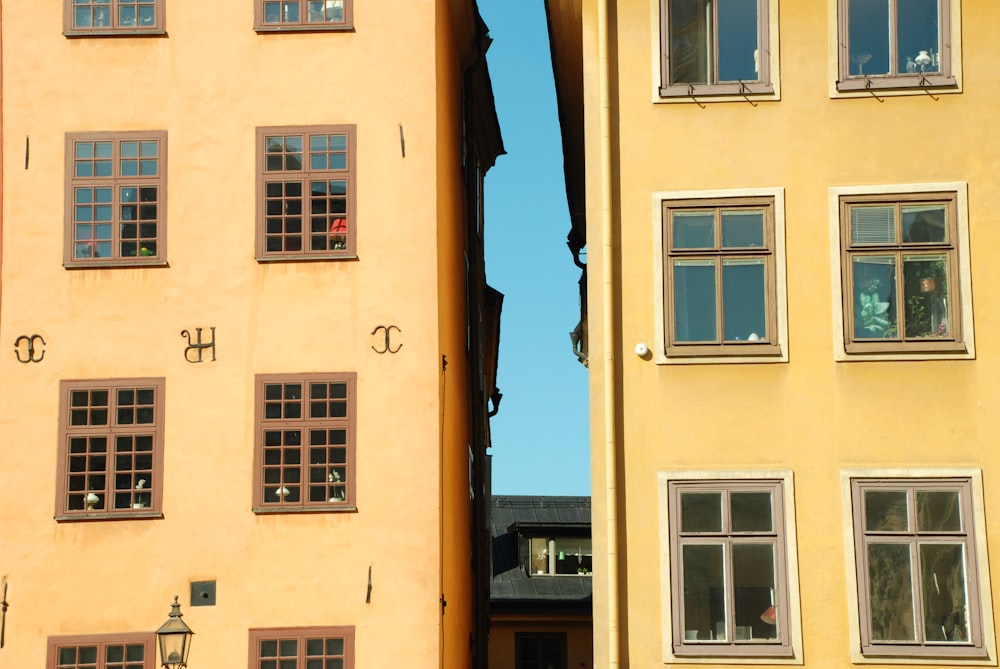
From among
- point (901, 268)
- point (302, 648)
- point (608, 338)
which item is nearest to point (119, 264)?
point (302, 648)

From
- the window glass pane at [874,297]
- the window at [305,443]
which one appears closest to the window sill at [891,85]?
the window glass pane at [874,297]

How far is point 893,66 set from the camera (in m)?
21.0

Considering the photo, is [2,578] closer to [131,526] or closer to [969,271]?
[131,526]

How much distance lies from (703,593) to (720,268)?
387 cm

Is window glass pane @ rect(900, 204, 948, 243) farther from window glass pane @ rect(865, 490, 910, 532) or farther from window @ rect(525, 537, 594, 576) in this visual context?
window @ rect(525, 537, 594, 576)

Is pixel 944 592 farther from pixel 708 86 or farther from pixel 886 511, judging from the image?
pixel 708 86

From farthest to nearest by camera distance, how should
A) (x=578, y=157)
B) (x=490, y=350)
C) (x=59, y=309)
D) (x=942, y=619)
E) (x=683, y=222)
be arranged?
(x=490, y=350) → (x=578, y=157) → (x=59, y=309) → (x=683, y=222) → (x=942, y=619)

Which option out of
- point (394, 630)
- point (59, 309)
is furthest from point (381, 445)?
point (59, 309)

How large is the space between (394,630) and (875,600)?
579cm

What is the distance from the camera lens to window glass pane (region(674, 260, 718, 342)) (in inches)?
808

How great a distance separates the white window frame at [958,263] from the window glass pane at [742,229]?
852 millimetres

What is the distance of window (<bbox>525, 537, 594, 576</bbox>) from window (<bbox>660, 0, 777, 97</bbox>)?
21342 millimetres

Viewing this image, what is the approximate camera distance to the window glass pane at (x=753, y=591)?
19656 millimetres

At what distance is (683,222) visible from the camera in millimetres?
20828
